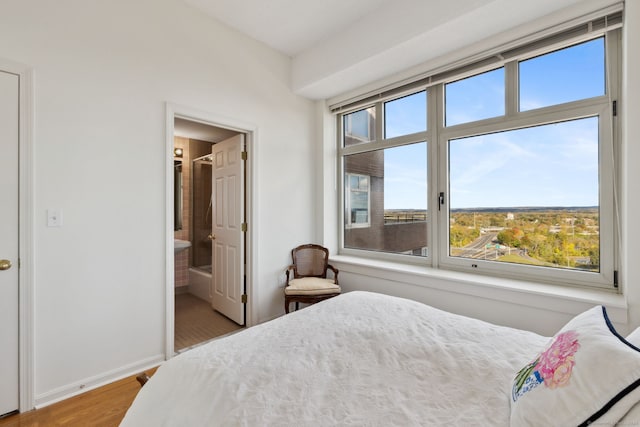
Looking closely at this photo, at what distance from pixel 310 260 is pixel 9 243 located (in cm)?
243

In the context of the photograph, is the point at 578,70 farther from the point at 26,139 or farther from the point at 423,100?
the point at 26,139

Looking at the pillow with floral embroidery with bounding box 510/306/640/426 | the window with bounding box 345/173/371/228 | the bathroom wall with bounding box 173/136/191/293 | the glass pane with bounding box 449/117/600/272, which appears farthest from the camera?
the bathroom wall with bounding box 173/136/191/293

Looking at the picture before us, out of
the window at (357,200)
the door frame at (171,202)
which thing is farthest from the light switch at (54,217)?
the window at (357,200)

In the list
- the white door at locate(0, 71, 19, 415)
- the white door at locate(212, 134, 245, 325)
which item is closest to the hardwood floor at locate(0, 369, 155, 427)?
the white door at locate(0, 71, 19, 415)

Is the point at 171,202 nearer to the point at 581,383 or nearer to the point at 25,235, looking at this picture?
the point at 25,235

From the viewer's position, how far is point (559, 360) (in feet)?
2.90

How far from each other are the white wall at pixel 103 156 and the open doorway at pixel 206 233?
0.23 metres

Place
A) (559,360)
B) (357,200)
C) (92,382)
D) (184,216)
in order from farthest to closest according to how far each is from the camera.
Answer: (184,216)
(357,200)
(92,382)
(559,360)

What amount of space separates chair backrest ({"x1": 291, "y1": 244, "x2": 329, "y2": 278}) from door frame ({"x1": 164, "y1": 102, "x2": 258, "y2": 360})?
21.3 inches

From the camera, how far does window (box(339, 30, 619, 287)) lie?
2025mm

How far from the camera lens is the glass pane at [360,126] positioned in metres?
3.34

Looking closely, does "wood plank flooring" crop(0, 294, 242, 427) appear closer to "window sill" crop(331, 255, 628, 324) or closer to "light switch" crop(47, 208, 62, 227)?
"light switch" crop(47, 208, 62, 227)

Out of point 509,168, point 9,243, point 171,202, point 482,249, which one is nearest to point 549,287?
point 482,249

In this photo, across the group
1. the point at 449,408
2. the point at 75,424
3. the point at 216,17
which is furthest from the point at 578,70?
the point at 75,424
